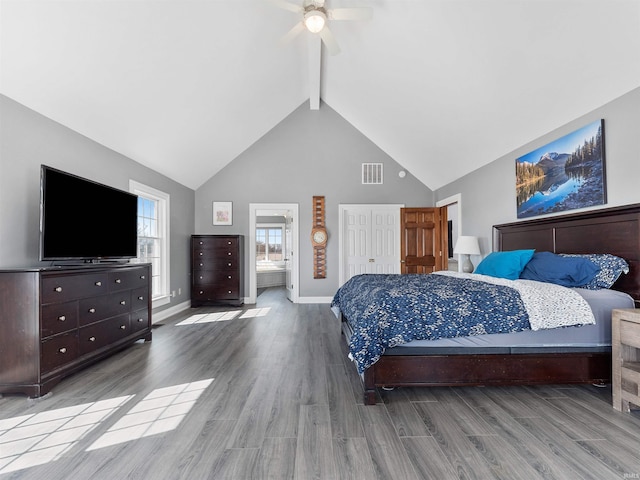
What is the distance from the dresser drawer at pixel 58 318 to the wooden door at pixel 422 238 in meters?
4.86

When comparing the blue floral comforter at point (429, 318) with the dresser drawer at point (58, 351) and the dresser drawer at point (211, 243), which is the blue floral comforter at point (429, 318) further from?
the dresser drawer at point (211, 243)

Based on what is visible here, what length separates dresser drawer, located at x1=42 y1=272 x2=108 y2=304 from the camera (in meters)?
2.26

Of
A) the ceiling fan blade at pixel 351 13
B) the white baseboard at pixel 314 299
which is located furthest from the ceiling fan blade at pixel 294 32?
the white baseboard at pixel 314 299

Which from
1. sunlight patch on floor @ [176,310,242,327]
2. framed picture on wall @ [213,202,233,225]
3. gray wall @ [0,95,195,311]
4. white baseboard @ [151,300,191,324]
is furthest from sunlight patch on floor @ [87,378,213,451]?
framed picture on wall @ [213,202,233,225]

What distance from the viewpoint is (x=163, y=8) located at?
8.84 ft

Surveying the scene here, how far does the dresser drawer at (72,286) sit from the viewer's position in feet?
7.40

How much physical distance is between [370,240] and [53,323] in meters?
4.93

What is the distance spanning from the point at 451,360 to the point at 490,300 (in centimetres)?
51

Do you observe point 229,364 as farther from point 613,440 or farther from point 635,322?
point 635,322

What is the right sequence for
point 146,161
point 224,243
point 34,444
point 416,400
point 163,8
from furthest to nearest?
point 224,243 < point 146,161 < point 163,8 < point 416,400 < point 34,444

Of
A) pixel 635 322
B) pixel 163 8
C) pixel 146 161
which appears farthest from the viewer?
pixel 146 161

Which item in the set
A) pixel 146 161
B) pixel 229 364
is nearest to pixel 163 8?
pixel 146 161

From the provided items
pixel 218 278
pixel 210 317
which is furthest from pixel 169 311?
pixel 218 278

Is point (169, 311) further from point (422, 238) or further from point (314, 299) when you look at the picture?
point (422, 238)
